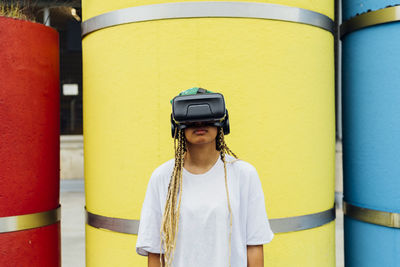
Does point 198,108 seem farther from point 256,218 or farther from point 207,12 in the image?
point 207,12

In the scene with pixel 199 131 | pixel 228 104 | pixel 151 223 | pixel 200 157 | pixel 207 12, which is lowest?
pixel 151 223

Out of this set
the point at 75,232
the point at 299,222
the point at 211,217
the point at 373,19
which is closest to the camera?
the point at 211,217

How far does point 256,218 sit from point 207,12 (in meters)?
1.17

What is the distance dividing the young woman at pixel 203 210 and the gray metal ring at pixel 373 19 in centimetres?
143

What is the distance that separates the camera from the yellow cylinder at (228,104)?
2.07 metres

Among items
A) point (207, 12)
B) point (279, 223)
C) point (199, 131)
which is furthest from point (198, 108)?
point (279, 223)

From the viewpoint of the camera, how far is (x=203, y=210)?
140 cm

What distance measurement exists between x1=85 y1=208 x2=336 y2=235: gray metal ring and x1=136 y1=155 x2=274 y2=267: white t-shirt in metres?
0.67

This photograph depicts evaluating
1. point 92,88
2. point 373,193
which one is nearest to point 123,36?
point 92,88

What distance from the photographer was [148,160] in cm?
213

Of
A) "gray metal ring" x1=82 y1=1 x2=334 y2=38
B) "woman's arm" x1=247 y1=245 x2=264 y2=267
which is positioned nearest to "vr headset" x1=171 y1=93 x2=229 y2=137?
"woman's arm" x1=247 y1=245 x2=264 y2=267

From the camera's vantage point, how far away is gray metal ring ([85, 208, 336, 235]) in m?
2.15

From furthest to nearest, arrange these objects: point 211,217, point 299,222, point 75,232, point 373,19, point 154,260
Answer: point 75,232 → point 373,19 → point 299,222 → point 154,260 → point 211,217

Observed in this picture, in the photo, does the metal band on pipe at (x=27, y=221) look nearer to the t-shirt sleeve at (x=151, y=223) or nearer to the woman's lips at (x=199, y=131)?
the t-shirt sleeve at (x=151, y=223)
